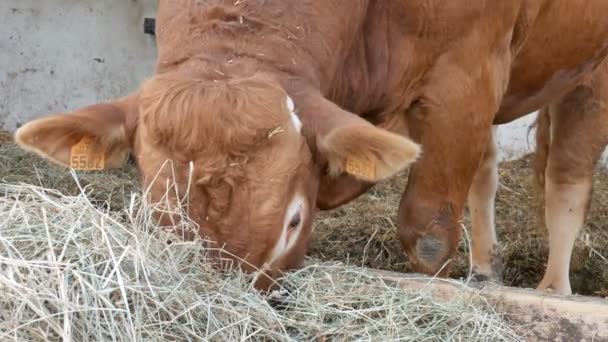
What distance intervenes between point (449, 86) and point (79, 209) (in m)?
1.75

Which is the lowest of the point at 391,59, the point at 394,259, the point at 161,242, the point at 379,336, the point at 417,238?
the point at 394,259

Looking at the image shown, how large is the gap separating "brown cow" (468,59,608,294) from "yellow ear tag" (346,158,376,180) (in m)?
2.51

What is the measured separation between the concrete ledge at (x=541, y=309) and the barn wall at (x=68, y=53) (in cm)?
538

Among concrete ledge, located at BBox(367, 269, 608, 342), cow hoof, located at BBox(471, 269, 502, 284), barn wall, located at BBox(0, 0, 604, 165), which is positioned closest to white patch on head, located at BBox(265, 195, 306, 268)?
concrete ledge, located at BBox(367, 269, 608, 342)

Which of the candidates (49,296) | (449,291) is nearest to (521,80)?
(449,291)

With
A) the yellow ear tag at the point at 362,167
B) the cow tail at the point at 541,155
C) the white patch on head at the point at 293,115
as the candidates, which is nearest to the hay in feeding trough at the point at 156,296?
the yellow ear tag at the point at 362,167

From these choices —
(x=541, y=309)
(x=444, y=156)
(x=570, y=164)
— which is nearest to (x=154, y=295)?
(x=541, y=309)

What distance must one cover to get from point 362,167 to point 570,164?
274cm

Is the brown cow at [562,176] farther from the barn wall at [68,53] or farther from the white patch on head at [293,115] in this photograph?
the barn wall at [68,53]

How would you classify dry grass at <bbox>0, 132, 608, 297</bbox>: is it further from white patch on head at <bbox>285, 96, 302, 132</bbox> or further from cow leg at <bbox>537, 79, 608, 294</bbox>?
white patch on head at <bbox>285, 96, 302, 132</bbox>

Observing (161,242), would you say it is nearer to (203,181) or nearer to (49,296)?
(203,181)

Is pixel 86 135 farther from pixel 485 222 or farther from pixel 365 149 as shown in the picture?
pixel 485 222

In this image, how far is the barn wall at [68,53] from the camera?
8.29m

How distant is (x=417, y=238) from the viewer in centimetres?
438
